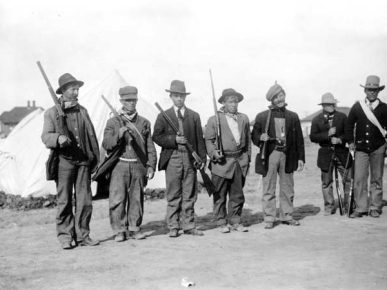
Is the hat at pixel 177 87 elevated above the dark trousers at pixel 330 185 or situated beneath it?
elevated above

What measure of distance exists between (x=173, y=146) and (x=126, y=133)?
2.16 ft

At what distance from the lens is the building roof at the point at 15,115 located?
6838 centimetres

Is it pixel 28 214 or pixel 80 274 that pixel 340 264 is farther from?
pixel 28 214

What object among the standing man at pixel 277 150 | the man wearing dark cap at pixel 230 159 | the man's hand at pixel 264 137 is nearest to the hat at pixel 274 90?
the standing man at pixel 277 150

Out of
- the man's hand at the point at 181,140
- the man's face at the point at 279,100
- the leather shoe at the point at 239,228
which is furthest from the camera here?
the man's face at the point at 279,100

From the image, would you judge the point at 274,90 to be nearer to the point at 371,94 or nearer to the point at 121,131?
the point at 371,94

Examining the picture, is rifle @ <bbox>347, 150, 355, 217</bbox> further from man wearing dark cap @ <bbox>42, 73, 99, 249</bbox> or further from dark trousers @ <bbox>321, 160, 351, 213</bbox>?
man wearing dark cap @ <bbox>42, 73, 99, 249</bbox>

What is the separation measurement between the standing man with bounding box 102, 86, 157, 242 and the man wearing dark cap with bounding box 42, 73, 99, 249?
0.32 meters

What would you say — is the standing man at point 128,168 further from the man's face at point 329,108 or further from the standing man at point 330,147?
the man's face at point 329,108

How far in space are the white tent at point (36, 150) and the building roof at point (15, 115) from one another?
2274 inches

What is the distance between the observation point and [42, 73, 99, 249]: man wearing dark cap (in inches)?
236

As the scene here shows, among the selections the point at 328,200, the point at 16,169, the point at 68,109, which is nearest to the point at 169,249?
the point at 68,109

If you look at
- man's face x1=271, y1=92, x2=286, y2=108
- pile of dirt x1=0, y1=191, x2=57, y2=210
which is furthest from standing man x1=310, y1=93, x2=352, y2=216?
pile of dirt x1=0, y1=191, x2=57, y2=210

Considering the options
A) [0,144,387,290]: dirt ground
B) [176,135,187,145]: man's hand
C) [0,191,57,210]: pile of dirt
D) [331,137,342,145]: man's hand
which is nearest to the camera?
[0,144,387,290]: dirt ground
